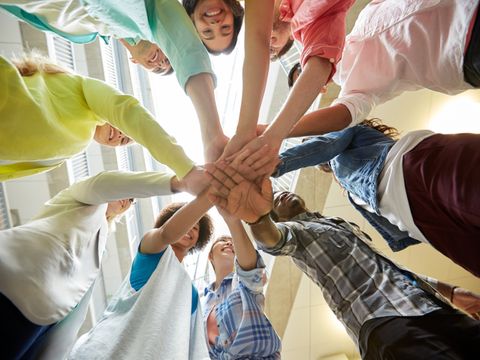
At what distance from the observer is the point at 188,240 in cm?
135

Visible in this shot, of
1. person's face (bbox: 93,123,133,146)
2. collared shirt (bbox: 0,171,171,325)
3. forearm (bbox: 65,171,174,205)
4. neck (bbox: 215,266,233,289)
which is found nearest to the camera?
collared shirt (bbox: 0,171,171,325)

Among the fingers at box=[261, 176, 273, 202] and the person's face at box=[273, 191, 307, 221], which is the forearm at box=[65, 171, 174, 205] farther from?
the person's face at box=[273, 191, 307, 221]

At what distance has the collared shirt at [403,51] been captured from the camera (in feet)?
2.31

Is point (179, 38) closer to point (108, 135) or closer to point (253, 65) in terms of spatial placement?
point (253, 65)

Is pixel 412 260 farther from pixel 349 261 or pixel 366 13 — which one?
pixel 366 13

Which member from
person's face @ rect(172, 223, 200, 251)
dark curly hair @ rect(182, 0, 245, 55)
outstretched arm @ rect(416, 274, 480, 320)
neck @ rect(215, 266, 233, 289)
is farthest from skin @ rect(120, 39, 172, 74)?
outstretched arm @ rect(416, 274, 480, 320)

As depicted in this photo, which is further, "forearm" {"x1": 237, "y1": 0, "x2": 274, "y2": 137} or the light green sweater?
"forearm" {"x1": 237, "y1": 0, "x2": 274, "y2": 137}

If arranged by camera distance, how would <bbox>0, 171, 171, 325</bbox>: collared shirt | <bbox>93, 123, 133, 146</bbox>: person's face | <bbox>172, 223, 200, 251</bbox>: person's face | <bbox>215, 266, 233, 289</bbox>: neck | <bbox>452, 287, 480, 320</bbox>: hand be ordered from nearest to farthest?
<bbox>0, 171, 171, 325</bbox>: collared shirt
<bbox>93, 123, 133, 146</bbox>: person's face
<bbox>452, 287, 480, 320</bbox>: hand
<bbox>172, 223, 200, 251</bbox>: person's face
<bbox>215, 266, 233, 289</bbox>: neck

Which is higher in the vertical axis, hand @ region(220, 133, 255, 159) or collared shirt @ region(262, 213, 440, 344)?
hand @ region(220, 133, 255, 159)

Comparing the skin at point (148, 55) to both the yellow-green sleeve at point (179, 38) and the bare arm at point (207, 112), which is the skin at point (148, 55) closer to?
the yellow-green sleeve at point (179, 38)

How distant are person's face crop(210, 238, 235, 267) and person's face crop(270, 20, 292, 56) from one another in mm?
1050

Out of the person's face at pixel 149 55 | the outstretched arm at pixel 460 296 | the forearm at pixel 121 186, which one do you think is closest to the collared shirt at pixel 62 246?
the forearm at pixel 121 186

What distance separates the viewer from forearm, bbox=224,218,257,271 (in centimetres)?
110

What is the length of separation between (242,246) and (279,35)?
0.92 metres
